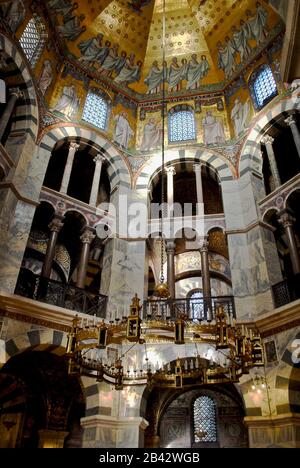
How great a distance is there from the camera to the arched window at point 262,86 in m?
13.8

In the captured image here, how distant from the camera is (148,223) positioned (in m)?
13.2

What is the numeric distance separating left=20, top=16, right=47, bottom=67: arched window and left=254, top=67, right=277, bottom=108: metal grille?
822 cm

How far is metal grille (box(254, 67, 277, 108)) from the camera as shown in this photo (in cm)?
1380

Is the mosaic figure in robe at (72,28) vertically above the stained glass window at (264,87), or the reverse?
the mosaic figure in robe at (72,28)

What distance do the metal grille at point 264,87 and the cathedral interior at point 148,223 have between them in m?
0.06

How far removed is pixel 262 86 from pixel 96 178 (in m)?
7.29

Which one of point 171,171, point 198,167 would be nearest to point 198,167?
point 198,167

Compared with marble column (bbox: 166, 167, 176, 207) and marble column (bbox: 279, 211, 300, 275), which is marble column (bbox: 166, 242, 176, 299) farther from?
marble column (bbox: 279, 211, 300, 275)

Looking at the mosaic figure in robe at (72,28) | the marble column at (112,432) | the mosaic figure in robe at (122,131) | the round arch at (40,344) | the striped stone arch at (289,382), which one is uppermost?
the mosaic figure in robe at (72,28)

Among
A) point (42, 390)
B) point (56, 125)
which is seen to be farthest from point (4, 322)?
point (56, 125)

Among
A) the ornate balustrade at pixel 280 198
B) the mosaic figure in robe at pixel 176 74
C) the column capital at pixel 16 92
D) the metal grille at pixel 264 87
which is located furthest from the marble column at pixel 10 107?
the metal grille at pixel 264 87

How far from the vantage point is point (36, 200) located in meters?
11.3

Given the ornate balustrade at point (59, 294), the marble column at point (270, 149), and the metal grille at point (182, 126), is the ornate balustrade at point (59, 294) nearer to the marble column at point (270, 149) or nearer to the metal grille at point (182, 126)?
the marble column at point (270, 149)
